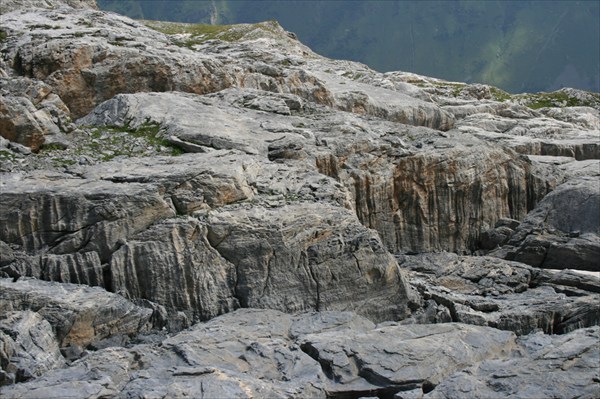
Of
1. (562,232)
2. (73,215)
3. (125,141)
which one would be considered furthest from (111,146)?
(562,232)

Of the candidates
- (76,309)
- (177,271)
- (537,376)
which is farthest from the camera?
(177,271)

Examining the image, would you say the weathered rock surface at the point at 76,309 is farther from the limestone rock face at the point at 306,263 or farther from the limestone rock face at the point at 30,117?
the limestone rock face at the point at 30,117

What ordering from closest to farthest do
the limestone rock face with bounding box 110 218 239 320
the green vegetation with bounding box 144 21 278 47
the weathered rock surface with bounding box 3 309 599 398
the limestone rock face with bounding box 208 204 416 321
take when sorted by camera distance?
1. the weathered rock surface with bounding box 3 309 599 398
2. the limestone rock face with bounding box 110 218 239 320
3. the limestone rock face with bounding box 208 204 416 321
4. the green vegetation with bounding box 144 21 278 47

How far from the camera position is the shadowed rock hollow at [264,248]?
864 inches

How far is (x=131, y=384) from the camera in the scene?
1981cm

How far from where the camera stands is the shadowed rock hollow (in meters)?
22.0

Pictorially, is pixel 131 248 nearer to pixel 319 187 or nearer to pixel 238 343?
pixel 238 343

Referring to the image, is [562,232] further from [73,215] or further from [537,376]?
[73,215]

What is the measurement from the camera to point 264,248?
26.7 metres

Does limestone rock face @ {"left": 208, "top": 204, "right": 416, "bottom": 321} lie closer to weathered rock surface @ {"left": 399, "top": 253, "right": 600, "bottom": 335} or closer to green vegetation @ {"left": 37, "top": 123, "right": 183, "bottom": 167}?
weathered rock surface @ {"left": 399, "top": 253, "right": 600, "bottom": 335}

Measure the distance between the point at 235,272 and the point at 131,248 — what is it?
4.01m

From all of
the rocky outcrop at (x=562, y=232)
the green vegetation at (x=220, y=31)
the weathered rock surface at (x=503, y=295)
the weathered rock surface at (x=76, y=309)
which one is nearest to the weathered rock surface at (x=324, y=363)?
the weathered rock surface at (x=76, y=309)

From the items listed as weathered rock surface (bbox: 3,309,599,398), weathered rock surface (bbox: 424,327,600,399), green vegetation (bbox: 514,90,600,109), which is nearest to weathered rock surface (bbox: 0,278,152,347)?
weathered rock surface (bbox: 3,309,599,398)

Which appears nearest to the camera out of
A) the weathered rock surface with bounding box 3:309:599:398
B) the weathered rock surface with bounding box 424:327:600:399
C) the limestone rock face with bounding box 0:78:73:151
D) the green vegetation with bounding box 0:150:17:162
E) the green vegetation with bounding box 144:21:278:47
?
the weathered rock surface with bounding box 3:309:599:398
